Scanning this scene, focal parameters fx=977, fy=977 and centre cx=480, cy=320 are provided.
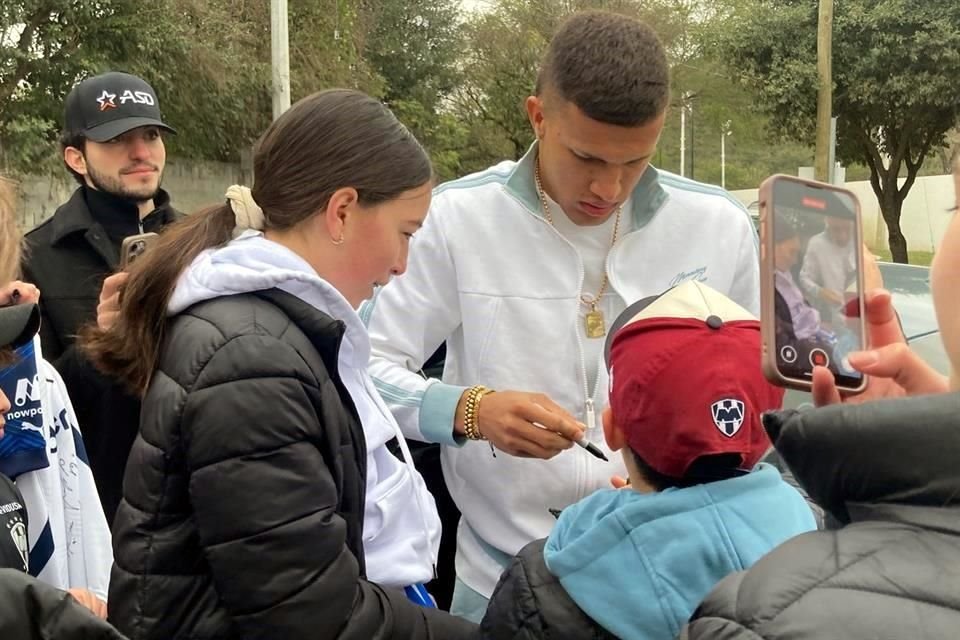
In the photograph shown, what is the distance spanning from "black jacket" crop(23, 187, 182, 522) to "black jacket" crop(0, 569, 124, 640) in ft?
6.27

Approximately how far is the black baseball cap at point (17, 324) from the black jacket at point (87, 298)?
A: 104 cm

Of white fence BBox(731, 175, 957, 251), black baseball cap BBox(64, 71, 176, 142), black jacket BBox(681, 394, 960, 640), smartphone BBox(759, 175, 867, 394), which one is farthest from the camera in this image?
white fence BBox(731, 175, 957, 251)

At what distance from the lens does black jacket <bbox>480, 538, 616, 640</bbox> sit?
4.58ft

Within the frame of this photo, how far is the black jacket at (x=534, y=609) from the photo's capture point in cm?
140

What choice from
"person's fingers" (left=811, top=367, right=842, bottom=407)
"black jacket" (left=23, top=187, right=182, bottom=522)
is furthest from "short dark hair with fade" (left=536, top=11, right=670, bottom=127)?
"black jacket" (left=23, top=187, right=182, bottom=522)

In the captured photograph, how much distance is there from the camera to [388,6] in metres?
25.6

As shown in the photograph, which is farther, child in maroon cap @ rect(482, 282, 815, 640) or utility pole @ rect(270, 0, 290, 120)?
utility pole @ rect(270, 0, 290, 120)

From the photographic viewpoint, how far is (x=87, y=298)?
324 cm

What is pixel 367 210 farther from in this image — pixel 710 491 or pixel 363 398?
pixel 710 491

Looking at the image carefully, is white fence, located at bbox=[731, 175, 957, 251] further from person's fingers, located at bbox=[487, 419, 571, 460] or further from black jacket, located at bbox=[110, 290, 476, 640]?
black jacket, located at bbox=[110, 290, 476, 640]

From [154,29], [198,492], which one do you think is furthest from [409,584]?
[154,29]

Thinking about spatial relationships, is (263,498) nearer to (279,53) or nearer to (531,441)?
(531,441)

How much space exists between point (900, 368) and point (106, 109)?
313 centimetres

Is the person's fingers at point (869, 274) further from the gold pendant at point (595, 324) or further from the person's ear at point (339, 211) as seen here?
the person's ear at point (339, 211)
